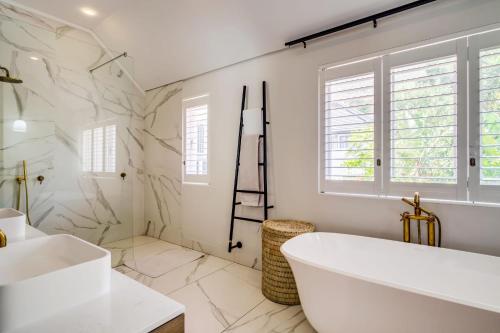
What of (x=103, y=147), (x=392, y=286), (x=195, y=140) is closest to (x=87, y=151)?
(x=103, y=147)

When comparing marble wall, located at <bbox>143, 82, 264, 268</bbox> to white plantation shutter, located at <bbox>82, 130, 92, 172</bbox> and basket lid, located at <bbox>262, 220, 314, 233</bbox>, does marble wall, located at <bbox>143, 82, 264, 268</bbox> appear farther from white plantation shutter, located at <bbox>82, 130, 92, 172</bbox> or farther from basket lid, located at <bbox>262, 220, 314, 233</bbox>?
white plantation shutter, located at <bbox>82, 130, 92, 172</bbox>

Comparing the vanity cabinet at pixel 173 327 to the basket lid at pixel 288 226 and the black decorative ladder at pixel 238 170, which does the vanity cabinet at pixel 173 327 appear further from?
the black decorative ladder at pixel 238 170

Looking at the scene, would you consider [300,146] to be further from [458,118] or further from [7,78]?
[7,78]

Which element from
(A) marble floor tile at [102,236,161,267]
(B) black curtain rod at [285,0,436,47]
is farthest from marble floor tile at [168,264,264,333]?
(B) black curtain rod at [285,0,436,47]

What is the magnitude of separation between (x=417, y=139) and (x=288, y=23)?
5.00ft

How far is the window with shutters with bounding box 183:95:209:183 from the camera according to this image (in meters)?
3.39

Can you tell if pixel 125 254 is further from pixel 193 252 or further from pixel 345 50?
pixel 345 50

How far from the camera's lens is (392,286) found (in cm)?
131

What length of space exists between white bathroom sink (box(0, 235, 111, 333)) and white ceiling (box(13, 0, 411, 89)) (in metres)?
2.30

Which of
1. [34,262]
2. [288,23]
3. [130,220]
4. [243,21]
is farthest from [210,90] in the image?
[34,262]

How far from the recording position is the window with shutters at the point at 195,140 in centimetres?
339

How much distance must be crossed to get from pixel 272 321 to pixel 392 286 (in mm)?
1021

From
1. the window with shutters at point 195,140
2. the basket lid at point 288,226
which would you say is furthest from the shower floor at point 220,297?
the window with shutters at point 195,140

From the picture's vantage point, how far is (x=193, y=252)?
3379mm
